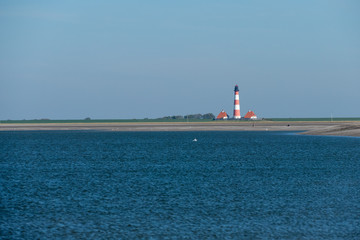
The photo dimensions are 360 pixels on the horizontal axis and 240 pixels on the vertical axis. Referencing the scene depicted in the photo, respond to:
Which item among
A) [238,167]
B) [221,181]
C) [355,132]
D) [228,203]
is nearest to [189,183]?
[221,181]

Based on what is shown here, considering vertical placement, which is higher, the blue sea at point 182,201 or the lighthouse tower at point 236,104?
the lighthouse tower at point 236,104

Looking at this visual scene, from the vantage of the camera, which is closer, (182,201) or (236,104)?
(182,201)

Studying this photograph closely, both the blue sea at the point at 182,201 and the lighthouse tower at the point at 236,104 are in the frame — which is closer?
the blue sea at the point at 182,201

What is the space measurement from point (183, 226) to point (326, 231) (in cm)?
574

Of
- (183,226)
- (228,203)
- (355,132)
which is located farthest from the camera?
(355,132)

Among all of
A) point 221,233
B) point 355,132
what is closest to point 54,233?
point 221,233

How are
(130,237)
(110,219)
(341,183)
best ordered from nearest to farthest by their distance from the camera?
(130,237) → (110,219) → (341,183)

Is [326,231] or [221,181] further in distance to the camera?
[221,181]

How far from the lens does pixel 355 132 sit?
103m

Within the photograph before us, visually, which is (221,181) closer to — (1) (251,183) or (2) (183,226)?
(1) (251,183)

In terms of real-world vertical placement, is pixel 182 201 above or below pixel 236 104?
below

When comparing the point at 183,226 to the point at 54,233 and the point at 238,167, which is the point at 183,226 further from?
the point at 238,167

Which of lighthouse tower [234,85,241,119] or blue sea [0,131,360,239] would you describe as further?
lighthouse tower [234,85,241,119]

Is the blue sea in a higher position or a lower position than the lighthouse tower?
lower
